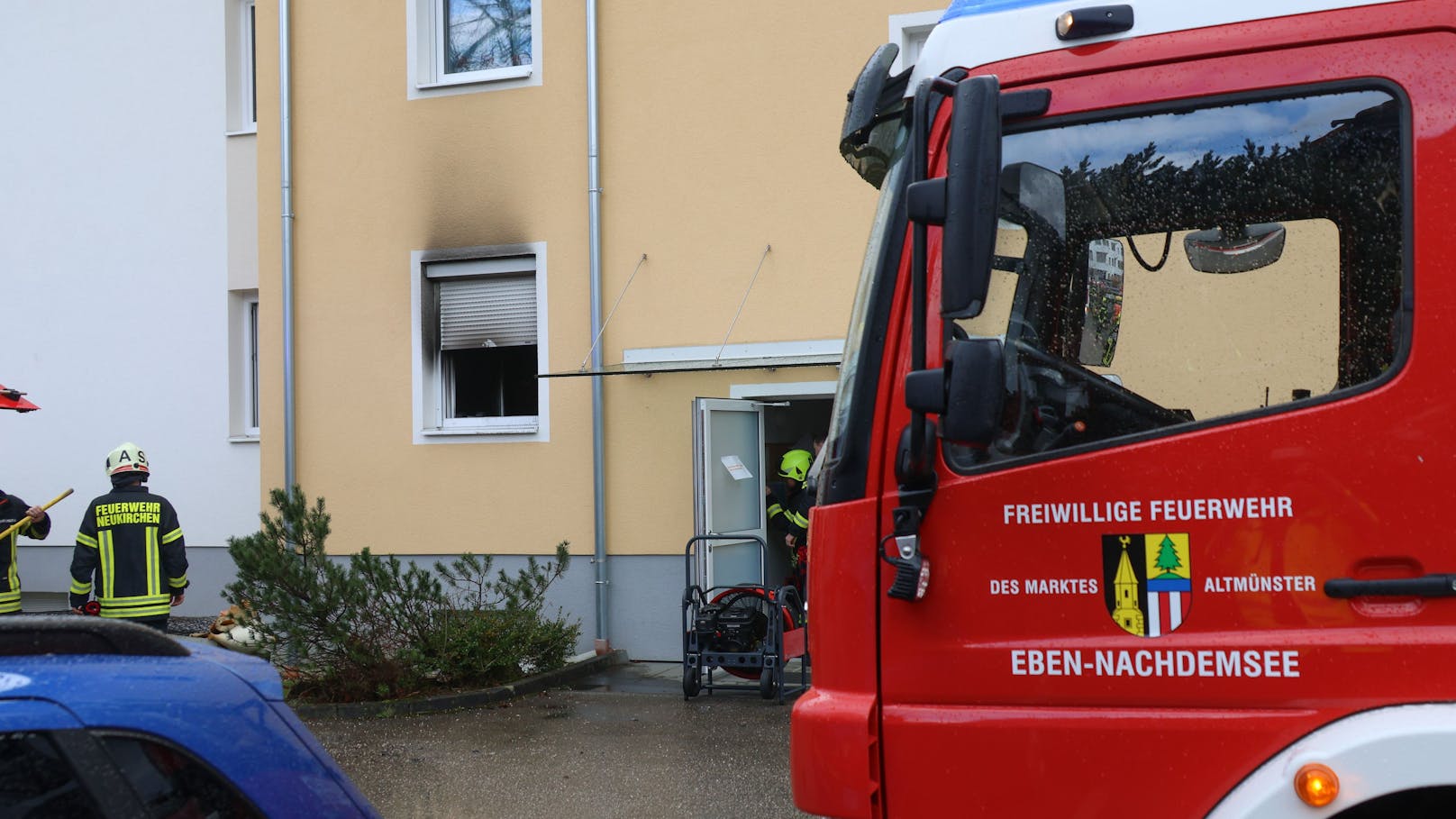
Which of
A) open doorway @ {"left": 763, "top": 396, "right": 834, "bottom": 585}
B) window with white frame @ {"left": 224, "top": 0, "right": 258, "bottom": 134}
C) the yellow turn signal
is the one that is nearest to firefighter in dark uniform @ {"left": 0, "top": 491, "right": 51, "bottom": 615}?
open doorway @ {"left": 763, "top": 396, "right": 834, "bottom": 585}

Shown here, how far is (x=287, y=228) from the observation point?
41.4 feet

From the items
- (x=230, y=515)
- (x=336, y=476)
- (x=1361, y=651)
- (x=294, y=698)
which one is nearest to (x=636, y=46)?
(x=336, y=476)

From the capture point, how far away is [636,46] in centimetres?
1179

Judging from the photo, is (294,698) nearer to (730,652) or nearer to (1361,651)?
(730,652)

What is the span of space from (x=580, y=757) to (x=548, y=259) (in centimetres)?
534

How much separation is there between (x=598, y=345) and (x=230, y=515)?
566 cm

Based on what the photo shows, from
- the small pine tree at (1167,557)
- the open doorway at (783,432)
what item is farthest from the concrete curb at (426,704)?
the small pine tree at (1167,557)

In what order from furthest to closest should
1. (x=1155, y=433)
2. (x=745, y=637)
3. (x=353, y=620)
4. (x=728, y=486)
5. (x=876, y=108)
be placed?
(x=728, y=486)
(x=745, y=637)
(x=353, y=620)
(x=876, y=108)
(x=1155, y=433)

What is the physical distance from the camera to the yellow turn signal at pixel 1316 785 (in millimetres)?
2721

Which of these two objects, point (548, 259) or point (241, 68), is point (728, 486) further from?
point (241, 68)

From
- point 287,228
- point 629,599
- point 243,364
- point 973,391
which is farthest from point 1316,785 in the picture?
point 243,364

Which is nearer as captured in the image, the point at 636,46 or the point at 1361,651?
the point at 1361,651

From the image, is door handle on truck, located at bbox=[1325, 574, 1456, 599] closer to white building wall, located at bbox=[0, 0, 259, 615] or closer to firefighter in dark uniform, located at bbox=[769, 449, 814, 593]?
firefighter in dark uniform, located at bbox=[769, 449, 814, 593]

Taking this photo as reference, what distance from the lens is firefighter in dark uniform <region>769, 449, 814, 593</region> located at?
1081 cm
